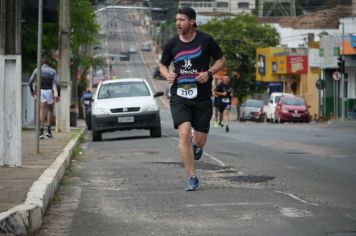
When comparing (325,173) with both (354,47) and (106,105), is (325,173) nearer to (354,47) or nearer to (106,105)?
(106,105)

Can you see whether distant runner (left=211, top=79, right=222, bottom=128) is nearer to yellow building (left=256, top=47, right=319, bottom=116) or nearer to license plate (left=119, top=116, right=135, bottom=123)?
license plate (left=119, top=116, right=135, bottom=123)

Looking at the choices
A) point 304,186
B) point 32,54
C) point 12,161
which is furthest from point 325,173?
point 32,54

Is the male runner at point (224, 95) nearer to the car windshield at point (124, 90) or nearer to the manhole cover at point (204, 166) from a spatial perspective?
the car windshield at point (124, 90)

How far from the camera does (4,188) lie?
9.86 m

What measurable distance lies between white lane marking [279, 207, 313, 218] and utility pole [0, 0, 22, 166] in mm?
4659

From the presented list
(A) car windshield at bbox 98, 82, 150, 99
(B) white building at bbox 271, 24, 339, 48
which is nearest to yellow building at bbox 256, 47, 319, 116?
(B) white building at bbox 271, 24, 339, 48

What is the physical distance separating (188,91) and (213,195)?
138 cm

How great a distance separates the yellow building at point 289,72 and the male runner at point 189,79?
181 ft

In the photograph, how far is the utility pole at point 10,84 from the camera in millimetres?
12180

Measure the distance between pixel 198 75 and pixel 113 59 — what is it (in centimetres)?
12325

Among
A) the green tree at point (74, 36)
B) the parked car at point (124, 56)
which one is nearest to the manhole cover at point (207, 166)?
the green tree at point (74, 36)

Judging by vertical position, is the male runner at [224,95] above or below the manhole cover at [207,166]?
above

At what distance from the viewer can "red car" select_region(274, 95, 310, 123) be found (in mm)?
53625

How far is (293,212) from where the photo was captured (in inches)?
345
